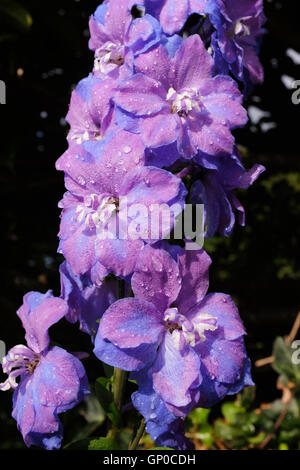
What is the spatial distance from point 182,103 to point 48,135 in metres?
0.92

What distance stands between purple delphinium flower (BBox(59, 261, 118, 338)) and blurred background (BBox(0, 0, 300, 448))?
2.20ft

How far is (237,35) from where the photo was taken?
825 mm

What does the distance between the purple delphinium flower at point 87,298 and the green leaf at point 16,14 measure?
2.38ft

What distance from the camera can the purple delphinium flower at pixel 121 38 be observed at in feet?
2.46

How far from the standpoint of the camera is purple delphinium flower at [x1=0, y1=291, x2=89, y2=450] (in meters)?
0.74

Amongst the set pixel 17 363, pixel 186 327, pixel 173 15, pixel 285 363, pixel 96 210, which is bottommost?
pixel 285 363

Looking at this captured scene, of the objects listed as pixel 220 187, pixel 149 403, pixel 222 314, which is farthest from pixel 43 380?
pixel 220 187

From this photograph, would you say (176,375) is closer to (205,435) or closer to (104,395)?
(104,395)

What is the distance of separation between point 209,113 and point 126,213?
183mm

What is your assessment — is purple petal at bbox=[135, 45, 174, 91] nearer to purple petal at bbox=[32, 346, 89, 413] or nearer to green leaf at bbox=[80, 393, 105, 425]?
purple petal at bbox=[32, 346, 89, 413]

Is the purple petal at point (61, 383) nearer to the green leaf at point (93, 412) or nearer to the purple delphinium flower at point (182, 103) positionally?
the purple delphinium flower at point (182, 103)

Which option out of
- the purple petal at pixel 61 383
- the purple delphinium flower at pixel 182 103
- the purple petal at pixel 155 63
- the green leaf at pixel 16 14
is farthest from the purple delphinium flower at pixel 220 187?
the green leaf at pixel 16 14

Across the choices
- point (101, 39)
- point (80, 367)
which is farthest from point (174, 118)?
point (80, 367)
